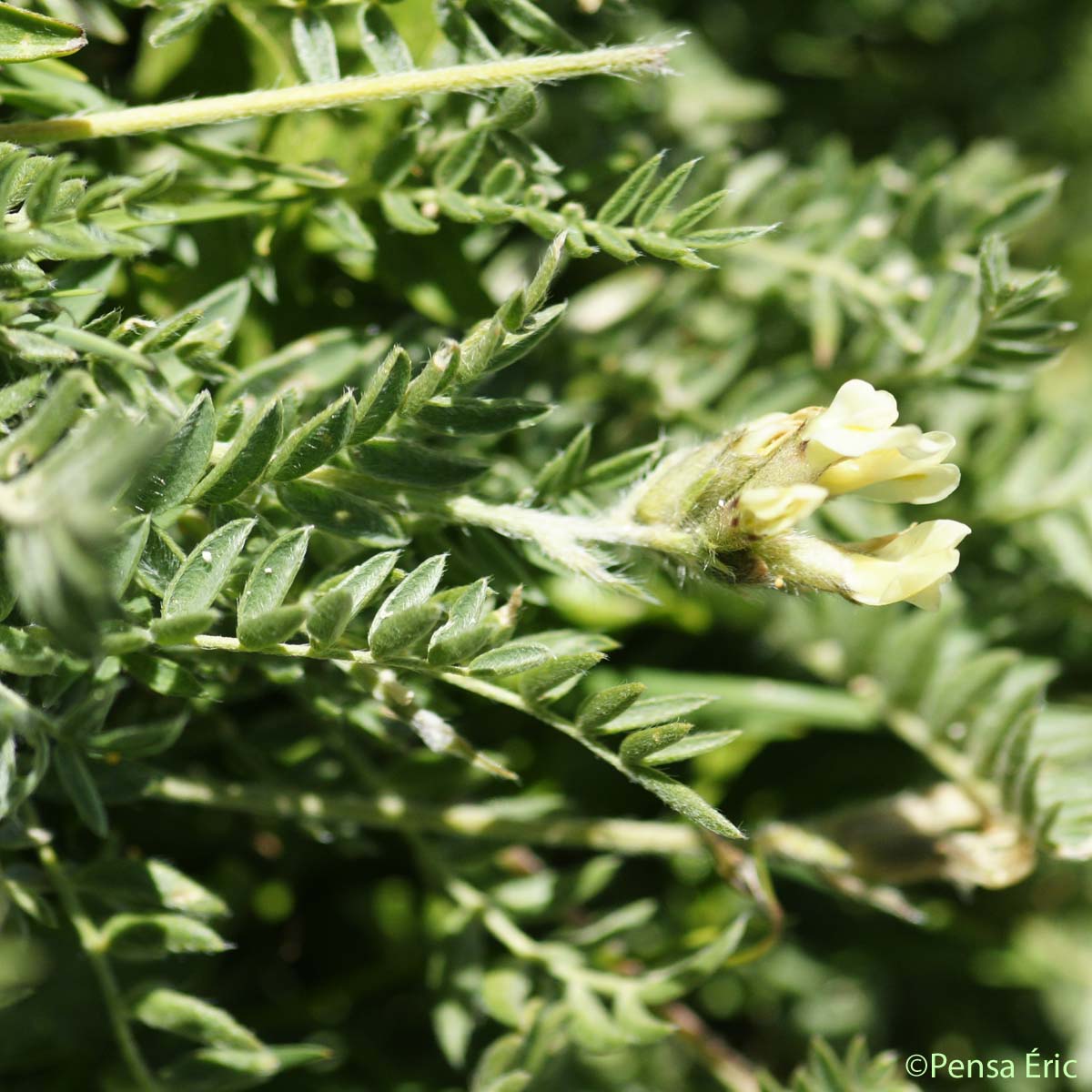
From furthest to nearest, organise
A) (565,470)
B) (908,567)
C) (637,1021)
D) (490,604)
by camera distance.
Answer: (637,1021) → (565,470) → (490,604) → (908,567)

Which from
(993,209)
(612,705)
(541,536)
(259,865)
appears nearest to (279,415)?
(541,536)

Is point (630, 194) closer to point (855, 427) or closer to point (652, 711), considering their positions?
point (855, 427)

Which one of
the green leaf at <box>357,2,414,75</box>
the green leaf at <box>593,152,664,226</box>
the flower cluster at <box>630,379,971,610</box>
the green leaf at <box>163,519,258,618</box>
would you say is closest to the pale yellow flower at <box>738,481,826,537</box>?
the flower cluster at <box>630,379,971,610</box>

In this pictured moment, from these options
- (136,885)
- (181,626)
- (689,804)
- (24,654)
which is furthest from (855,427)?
(136,885)

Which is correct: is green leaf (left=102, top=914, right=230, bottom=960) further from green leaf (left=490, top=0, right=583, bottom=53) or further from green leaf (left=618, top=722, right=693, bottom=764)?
green leaf (left=490, top=0, right=583, bottom=53)

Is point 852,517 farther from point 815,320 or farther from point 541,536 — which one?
point 541,536

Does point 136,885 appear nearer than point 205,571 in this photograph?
No
